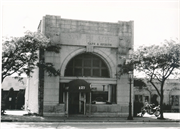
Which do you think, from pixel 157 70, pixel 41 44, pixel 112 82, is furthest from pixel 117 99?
pixel 41 44

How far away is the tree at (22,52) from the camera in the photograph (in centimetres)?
1948

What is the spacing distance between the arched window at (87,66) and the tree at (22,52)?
239cm

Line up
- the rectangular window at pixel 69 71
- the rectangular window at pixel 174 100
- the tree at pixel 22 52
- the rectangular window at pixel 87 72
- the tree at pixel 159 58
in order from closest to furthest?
the tree at pixel 22 52, the tree at pixel 159 58, the rectangular window at pixel 69 71, the rectangular window at pixel 87 72, the rectangular window at pixel 174 100

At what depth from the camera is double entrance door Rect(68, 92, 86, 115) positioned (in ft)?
78.7

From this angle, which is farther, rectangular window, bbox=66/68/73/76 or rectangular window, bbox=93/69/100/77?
rectangular window, bbox=93/69/100/77

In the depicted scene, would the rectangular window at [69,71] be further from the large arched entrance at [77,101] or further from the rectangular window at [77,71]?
the large arched entrance at [77,101]

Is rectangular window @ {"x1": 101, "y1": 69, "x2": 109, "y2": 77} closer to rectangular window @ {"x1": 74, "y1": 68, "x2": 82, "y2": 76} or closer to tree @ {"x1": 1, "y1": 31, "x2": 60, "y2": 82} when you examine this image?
rectangular window @ {"x1": 74, "y1": 68, "x2": 82, "y2": 76}

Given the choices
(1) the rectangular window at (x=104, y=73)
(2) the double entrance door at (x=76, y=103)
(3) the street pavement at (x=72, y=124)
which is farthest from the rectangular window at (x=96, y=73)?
(3) the street pavement at (x=72, y=124)

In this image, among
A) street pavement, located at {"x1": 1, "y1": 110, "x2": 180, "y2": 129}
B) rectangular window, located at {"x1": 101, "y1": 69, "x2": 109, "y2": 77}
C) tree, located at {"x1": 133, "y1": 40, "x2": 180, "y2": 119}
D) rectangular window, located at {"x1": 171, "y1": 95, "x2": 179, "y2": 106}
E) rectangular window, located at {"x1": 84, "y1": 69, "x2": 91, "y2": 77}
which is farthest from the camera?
rectangular window, located at {"x1": 171, "y1": 95, "x2": 179, "y2": 106}

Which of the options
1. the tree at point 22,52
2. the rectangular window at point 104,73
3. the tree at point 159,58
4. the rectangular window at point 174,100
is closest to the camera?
the tree at point 22,52

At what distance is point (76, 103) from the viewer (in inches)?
947

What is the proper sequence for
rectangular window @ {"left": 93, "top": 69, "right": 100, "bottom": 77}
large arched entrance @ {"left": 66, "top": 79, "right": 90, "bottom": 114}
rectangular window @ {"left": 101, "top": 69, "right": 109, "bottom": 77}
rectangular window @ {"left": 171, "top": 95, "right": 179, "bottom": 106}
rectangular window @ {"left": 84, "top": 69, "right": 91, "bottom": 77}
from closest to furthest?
large arched entrance @ {"left": 66, "top": 79, "right": 90, "bottom": 114}
rectangular window @ {"left": 84, "top": 69, "right": 91, "bottom": 77}
rectangular window @ {"left": 93, "top": 69, "right": 100, "bottom": 77}
rectangular window @ {"left": 101, "top": 69, "right": 109, "bottom": 77}
rectangular window @ {"left": 171, "top": 95, "right": 179, "bottom": 106}

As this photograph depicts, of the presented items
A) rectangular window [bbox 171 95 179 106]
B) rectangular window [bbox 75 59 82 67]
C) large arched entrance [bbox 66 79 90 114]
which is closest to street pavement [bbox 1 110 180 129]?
large arched entrance [bbox 66 79 90 114]

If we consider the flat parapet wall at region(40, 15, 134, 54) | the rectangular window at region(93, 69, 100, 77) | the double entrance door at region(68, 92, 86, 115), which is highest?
the flat parapet wall at region(40, 15, 134, 54)
